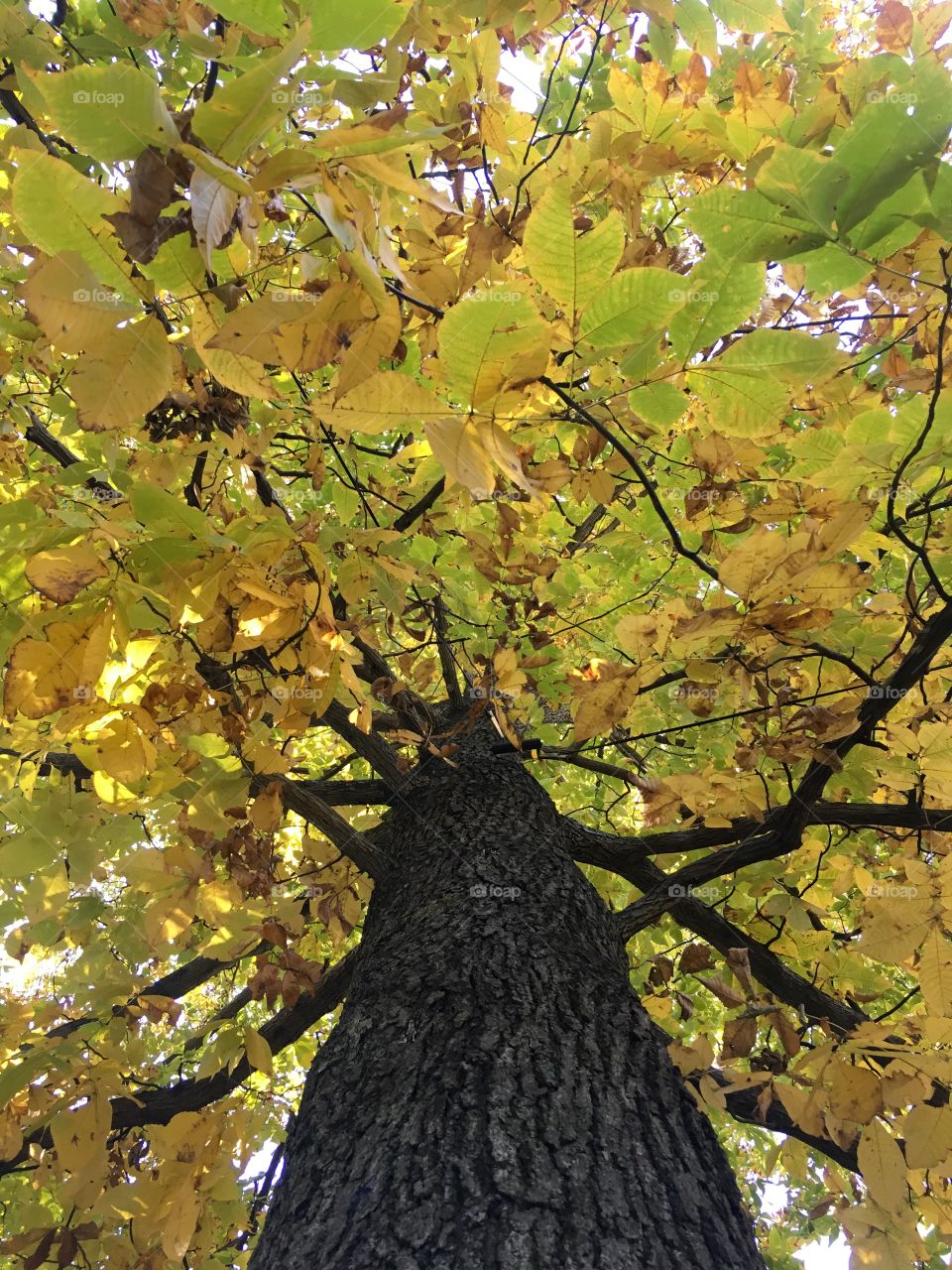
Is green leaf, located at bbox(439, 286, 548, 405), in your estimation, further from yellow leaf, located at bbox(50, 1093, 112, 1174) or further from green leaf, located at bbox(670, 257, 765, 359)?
yellow leaf, located at bbox(50, 1093, 112, 1174)

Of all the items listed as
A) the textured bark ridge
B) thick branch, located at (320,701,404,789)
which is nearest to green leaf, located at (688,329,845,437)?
the textured bark ridge

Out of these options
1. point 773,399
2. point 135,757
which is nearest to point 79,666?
point 135,757

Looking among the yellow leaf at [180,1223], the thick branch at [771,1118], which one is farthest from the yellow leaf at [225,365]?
the thick branch at [771,1118]

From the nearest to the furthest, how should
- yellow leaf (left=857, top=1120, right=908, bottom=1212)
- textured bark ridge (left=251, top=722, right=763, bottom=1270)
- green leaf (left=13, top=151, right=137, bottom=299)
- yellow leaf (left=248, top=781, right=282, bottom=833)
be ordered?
green leaf (left=13, top=151, right=137, bottom=299) < textured bark ridge (left=251, top=722, right=763, bottom=1270) < yellow leaf (left=857, top=1120, right=908, bottom=1212) < yellow leaf (left=248, top=781, right=282, bottom=833)

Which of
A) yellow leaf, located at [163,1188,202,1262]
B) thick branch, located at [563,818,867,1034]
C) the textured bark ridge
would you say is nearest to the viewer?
the textured bark ridge

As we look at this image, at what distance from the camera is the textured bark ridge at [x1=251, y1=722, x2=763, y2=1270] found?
3.92 ft

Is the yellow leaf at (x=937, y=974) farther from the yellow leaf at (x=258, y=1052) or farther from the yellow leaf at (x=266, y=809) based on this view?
the yellow leaf at (x=258, y=1052)

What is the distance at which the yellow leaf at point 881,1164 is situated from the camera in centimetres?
153

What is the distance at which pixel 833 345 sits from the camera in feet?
2.97

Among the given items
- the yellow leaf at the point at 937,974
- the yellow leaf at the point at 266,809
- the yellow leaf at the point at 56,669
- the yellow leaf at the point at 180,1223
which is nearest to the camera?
the yellow leaf at the point at 56,669

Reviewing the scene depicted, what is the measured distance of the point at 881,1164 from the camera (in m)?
1.55

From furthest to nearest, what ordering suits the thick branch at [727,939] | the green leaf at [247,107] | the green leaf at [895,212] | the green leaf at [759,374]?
the thick branch at [727,939]
the green leaf at [759,374]
the green leaf at [895,212]
the green leaf at [247,107]

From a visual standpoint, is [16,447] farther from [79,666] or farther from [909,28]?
[909,28]

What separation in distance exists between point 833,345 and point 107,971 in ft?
10.0
